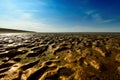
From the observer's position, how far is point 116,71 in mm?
6031

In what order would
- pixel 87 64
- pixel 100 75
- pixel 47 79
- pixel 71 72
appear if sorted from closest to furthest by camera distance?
pixel 47 79, pixel 100 75, pixel 71 72, pixel 87 64

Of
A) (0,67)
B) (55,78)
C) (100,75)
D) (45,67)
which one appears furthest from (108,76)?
(0,67)

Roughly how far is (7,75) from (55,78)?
86.2 inches

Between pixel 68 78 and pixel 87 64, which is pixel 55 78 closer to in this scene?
pixel 68 78

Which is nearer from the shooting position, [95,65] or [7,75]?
[7,75]

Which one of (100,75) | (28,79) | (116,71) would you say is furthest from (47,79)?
(116,71)

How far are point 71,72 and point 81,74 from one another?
0.54 m

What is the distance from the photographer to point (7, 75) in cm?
559

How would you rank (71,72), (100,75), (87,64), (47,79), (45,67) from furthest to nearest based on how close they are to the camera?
(87,64)
(45,67)
(71,72)
(100,75)
(47,79)

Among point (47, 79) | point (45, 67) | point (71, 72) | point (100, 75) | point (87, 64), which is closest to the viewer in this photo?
point (47, 79)

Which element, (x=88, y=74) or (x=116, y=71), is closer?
(x=88, y=74)

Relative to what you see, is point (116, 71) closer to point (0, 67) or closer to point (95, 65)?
point (95, 65)

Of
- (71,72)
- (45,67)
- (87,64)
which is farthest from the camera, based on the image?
(87,64)

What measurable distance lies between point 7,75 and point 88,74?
3.64 meters
